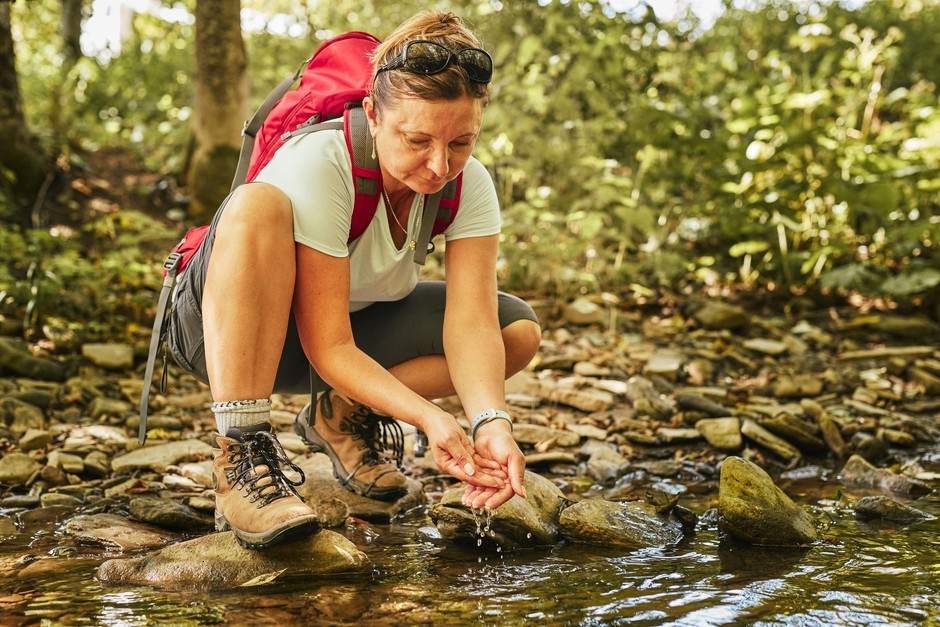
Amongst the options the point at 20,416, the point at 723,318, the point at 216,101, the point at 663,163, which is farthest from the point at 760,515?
the point at 216,101

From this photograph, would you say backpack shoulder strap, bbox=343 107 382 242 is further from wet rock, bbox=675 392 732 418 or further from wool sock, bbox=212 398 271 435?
wet rock, bbox=675 392 732 418

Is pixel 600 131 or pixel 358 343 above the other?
pixel 600 131

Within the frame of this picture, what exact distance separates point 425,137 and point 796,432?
2.58 m

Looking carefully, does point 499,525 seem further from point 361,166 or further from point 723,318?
point 723,318

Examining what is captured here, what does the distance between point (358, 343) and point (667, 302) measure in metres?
4.04

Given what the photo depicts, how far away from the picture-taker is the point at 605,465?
3.58m

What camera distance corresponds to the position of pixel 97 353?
4.62 metres

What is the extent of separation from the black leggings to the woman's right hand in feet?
1.92

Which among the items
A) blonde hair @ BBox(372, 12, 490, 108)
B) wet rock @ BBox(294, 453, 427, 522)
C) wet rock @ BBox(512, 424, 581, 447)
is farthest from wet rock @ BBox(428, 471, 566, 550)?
blonde hair @ BBox(372, 12, 490, 108)

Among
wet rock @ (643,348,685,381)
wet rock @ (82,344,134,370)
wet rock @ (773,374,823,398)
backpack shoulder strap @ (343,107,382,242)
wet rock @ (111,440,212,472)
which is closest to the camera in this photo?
backpack shoulder strap @ (343,107,382,242)

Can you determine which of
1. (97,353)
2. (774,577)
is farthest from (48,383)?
(774,577)

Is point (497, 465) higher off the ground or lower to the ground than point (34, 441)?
lower

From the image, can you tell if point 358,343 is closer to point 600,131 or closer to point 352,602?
point 352,602

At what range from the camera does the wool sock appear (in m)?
2.30
